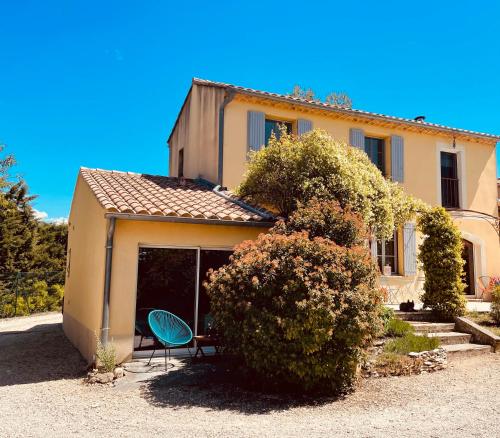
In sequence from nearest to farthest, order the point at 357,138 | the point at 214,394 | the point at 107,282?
the point at 214,394, the point at 107,282, the point at 357,138

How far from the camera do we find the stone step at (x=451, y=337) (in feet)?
29.2

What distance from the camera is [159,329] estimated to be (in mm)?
7148

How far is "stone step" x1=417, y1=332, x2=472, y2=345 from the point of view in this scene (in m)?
8.91

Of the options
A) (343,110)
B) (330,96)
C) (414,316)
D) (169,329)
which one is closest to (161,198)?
(169,329)

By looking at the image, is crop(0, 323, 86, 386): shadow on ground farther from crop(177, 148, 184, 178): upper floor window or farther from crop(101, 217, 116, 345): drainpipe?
crop(177, 148, 184, 178): upper floor window

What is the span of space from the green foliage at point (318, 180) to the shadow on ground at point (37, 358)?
547 cm

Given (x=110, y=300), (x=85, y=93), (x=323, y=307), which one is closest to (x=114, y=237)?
(x=110, y=300)

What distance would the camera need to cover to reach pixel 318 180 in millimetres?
9055

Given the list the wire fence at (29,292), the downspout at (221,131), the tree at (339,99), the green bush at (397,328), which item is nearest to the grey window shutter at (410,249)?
the green bush at (397,328)

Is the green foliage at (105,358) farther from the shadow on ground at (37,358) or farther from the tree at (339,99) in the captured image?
the tree at (339,99)

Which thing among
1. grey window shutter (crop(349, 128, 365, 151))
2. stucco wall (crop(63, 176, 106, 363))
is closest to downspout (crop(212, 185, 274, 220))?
stucco wall (crop(63, 176, 106, 363))

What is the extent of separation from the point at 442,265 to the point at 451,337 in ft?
6.57

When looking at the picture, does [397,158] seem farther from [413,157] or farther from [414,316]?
[414,316]

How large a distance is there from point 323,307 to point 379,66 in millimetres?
10571
